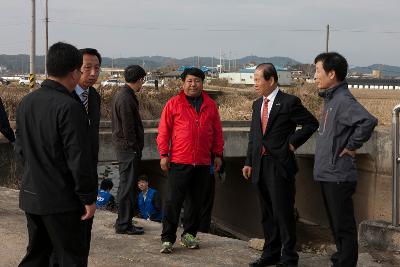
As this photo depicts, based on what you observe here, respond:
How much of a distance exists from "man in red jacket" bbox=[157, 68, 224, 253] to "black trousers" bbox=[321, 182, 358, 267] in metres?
1.28

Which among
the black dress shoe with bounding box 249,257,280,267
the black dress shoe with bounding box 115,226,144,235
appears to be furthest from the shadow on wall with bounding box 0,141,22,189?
the black dress shoe with bounding box 249,257,280,267

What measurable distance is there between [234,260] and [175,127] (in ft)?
4.18

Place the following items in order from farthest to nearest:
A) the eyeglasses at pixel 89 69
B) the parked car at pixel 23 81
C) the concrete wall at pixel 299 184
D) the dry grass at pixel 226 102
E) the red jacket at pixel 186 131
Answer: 1. the parked car at pixel 23 81
2. the dry grass at pixel 226 102
3. the concrete wall at pixel 299 184
4. the red jacket at pixel 186 131
5. the eyeglasses at pixel 89 69

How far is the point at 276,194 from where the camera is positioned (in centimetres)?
456

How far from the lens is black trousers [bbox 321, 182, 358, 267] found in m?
4.12

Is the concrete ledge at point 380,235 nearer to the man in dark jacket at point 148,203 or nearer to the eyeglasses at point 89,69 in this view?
the eyeglasses at point 89,69

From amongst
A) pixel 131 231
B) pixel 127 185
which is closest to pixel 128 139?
pixel 127 185

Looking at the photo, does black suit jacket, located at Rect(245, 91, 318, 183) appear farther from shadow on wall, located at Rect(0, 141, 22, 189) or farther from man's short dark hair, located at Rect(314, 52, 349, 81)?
shadow on wall, located at Rect(0, 141, 22, 189)

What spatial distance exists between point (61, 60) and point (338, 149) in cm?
203

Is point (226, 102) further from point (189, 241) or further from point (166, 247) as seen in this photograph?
point (166, 247)

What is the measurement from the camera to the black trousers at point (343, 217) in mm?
4125

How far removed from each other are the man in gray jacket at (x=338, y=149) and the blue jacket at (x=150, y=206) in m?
3.73

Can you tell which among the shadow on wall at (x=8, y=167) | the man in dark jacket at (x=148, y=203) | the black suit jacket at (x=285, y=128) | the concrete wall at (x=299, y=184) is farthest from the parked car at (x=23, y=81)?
the black suit jacket at (x=285, y=128)

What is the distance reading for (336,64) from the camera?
4.17 metres
